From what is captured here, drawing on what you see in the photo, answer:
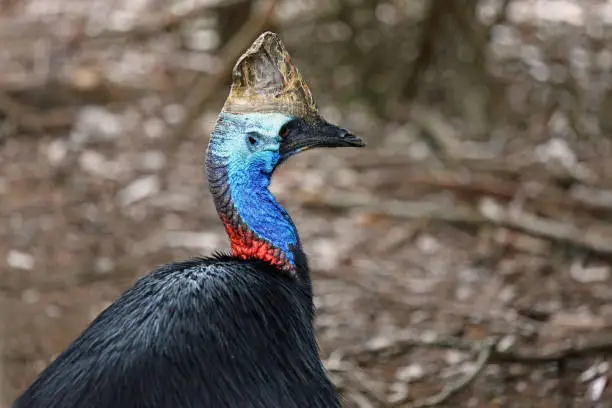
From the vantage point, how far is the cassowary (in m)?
2.38

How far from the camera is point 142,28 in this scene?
7.81m

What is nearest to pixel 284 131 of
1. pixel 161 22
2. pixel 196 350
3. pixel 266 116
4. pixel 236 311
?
pixel 266 116

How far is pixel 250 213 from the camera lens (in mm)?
2791

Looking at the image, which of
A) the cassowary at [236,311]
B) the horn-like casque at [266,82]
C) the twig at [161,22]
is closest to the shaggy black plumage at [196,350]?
the cassowary at [236,311]

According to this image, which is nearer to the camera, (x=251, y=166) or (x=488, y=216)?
(x=251, y=166)

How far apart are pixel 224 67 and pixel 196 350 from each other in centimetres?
370

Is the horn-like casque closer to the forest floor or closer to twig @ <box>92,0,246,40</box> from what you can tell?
the forest floor

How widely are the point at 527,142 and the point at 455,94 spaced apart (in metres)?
0.58

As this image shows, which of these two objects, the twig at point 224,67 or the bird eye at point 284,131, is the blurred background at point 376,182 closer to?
the twig at point 224,67

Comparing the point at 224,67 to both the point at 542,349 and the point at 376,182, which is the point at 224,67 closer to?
the point at 376,182

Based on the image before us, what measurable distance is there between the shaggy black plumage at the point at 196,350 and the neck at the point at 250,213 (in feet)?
0.31

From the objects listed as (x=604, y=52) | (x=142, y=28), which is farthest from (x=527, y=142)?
(x=142, y=28)

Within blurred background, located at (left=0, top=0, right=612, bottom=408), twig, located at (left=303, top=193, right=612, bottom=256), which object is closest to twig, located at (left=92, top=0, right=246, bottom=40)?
blurred background, located at (left=0, top=0, right=612, bottom=408)

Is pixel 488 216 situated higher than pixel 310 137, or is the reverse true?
pixel 310 137
